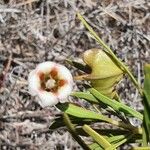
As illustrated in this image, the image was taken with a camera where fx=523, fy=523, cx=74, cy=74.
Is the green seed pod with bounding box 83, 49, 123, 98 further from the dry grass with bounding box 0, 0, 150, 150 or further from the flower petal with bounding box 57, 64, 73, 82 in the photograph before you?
the dry grass with bounding box 0, 0, 150, 150

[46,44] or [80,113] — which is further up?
[46,44]

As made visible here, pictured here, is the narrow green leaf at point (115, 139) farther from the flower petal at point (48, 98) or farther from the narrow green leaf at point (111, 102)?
the flower petal at point (48, 98)

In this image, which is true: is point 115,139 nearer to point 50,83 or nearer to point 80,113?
point 80,113

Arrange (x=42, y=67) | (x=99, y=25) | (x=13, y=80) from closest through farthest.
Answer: (x=42, y=67)
(x=13, y=80)
(x=99, y=25)

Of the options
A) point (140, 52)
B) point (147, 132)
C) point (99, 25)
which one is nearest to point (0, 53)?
point (99, 25)

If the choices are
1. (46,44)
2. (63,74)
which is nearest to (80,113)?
(63,74)

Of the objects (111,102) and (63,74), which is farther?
(111,102)

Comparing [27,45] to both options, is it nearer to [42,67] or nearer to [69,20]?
[69,20]
